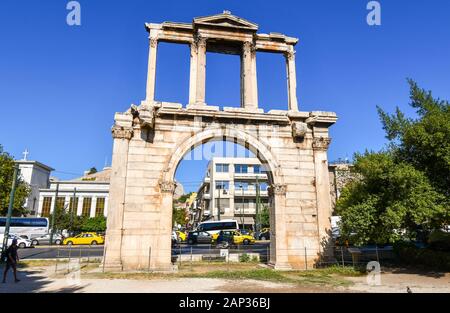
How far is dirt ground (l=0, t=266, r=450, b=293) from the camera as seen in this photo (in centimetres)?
1080

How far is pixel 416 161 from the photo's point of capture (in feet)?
51.2

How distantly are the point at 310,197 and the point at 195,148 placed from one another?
6.41 m

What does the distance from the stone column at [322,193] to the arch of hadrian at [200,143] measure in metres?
0.05

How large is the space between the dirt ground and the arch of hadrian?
2.33 m

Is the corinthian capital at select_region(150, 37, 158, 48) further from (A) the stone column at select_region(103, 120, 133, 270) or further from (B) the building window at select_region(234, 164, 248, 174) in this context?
(B) the building window at select_region(234, 164, 248, 174)

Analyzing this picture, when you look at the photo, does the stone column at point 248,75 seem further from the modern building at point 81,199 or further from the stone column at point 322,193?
the modern building at point 81,199

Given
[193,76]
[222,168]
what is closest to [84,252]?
[193,76]

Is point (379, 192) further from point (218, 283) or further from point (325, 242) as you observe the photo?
point (218, 283)

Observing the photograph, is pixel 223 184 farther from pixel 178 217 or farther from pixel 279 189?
pixel 279 189

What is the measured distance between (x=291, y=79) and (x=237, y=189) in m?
40.3

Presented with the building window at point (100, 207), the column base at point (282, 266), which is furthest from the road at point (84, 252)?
the building window at point (100, 207)

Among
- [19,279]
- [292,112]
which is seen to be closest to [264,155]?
[292,112]

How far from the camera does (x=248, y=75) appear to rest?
707 inches

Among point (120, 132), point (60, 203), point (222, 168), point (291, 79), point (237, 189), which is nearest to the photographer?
point (120, 132)
